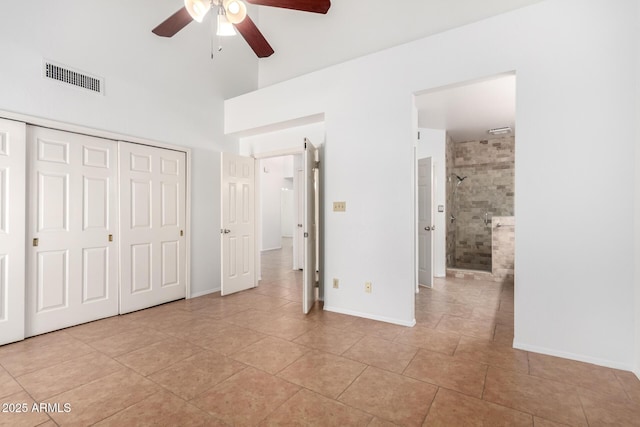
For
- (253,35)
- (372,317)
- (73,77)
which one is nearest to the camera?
(253,35)

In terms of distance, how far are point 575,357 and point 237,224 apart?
4141mm

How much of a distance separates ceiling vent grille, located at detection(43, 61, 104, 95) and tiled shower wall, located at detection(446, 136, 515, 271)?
245 inches

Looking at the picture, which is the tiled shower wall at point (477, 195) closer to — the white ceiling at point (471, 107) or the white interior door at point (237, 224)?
the white ceiling at point (471, 107)

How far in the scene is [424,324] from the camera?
327cm

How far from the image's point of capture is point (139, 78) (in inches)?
146

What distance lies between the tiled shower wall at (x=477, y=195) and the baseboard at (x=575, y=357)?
4.13m

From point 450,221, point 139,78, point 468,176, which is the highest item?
point 139,78

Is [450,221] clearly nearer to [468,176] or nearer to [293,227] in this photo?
[468,176]

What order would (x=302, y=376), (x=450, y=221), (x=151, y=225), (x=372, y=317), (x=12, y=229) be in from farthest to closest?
(x=450, y=221) → (x=151, y=225) → (x=372, y=317) → (x=12, y=229) → (x=302, y=376)

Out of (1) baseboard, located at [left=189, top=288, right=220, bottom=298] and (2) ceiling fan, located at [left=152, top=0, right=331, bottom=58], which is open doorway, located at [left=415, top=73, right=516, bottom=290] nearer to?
(2) ceiling fan, located at [left=152, top=0, right=331, bottom=58]

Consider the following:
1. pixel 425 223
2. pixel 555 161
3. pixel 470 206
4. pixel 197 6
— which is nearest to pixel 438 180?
pixel 425 223

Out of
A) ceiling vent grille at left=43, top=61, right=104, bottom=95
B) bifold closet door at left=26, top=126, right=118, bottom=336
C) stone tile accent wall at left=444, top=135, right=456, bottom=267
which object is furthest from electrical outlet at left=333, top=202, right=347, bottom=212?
stone tile accent wall at left=444, top=135, right=456, bottom=267

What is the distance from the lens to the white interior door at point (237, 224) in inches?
176

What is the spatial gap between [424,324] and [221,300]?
8.80 feet
